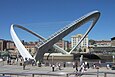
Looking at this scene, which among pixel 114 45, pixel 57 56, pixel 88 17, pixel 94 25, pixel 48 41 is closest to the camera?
pixel 48 41

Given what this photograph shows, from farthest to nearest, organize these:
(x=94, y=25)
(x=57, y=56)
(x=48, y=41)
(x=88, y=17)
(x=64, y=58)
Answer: (x=57, y=56), (x=64, y=58), (x=94, y=25), (x=88, y=17), (x=48, y=41)

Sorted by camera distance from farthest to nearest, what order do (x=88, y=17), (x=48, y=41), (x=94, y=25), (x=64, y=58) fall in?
(x=64, y=58) < (x=94, y=25) < (x=88, y=17) < (x=48, y=41)

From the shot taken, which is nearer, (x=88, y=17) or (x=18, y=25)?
(x=88, y=17)

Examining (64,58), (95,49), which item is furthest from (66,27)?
(95,49)

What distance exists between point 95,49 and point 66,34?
129043 millimetres

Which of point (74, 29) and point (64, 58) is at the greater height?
point (74, 29)

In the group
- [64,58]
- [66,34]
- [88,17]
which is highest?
[88,17]

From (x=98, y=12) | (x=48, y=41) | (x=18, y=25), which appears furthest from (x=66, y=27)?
(x=18, y=25)

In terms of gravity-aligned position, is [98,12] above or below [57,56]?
above

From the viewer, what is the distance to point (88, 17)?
56.8 meters

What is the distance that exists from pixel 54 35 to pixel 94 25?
1542cm

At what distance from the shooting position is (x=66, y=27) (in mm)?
54156

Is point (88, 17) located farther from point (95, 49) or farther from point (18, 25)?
point (95, 49)

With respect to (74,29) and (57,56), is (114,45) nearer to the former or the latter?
(57,56)
